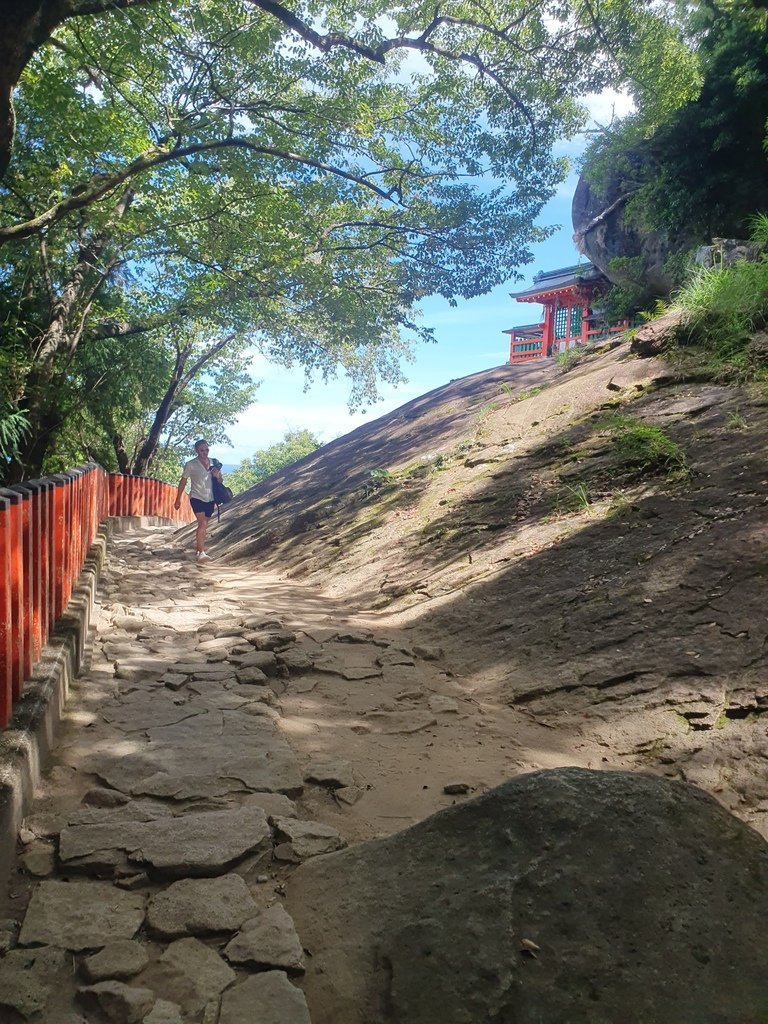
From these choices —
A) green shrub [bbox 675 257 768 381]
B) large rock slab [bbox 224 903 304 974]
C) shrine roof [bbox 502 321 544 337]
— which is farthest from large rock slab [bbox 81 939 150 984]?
shrine roof [bbox 502 321 544 337]

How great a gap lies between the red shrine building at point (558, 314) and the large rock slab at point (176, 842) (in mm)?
19783

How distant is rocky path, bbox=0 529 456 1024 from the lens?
5.81 ft

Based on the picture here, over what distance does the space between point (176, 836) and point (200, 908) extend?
41 cm

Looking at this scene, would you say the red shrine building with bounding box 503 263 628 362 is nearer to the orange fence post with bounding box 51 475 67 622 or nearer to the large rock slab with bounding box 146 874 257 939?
the orange fence post with bounding box 51 475 67 622

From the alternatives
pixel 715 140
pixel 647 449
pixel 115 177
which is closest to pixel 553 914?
pixel 647 449

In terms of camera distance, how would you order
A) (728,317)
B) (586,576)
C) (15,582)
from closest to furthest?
(15,582) < (586,576) < (728,317)

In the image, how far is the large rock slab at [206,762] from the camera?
290cm

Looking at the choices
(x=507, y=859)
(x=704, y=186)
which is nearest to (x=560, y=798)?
(x=507, y=859)

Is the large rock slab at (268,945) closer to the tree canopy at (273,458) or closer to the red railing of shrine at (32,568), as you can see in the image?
the red railing of shrine at (32,568)

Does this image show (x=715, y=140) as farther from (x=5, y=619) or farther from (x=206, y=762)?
(x=5, y=619)

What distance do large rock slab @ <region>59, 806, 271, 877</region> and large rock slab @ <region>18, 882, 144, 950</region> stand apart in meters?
0.13

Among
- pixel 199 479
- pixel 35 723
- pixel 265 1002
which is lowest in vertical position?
pixel 265 1002

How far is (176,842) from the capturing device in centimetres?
240

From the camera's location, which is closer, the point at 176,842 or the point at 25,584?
the point at 176,842
